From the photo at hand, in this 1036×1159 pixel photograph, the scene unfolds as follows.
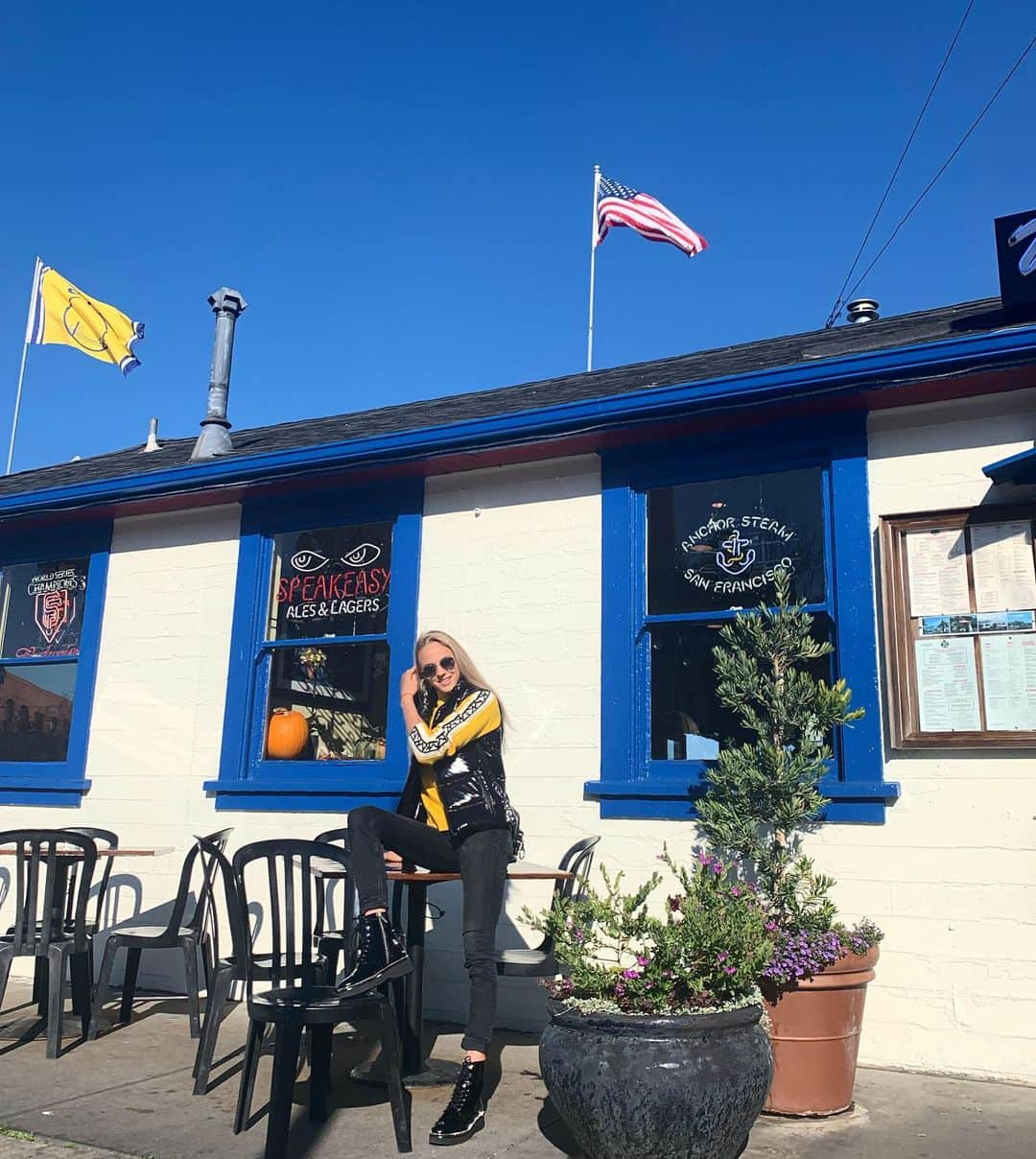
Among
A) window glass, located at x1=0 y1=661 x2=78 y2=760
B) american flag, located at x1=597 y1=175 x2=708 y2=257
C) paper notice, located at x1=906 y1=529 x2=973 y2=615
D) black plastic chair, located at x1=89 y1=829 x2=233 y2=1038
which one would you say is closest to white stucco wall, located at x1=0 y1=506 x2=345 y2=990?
window glass, located at x1=0 y1=661 x2=78 y2=760

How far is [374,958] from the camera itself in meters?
3.69

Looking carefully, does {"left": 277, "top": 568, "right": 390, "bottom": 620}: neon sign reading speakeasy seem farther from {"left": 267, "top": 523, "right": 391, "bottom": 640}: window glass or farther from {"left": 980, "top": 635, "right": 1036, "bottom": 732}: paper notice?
{"left": 980, "top": 635, "right": 1036, "bottom": 732}: paper notice

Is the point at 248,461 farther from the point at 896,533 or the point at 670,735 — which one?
the point at 896,533

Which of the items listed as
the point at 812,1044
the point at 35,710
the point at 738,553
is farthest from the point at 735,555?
the point at 35,710

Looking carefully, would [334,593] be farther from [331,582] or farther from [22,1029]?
[22,1029]

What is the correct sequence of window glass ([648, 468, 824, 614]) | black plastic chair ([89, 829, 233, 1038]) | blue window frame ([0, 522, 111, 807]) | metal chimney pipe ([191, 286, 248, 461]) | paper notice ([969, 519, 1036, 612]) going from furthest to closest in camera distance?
metal chimney pipe ([191, 286, 248, 461])
blue window frame ([0, 522, 111, 807])
window glass ([648, 468, 824, 614])
black plastic chair ([89, 829, 233, 1038])
paper notice ([969, 519, 1036, 612])

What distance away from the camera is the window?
461cm

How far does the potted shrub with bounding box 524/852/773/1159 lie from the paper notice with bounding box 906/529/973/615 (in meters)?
1.97

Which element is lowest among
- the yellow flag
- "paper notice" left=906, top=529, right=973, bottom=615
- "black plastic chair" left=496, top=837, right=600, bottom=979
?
"black plastic chair" left=496, top=837, right=600, bottom=979

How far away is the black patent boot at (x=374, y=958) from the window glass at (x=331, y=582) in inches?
110

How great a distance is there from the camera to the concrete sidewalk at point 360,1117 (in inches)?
140

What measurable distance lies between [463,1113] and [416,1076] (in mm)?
782

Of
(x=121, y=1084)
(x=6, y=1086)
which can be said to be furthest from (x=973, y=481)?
(x=6, y=1086)

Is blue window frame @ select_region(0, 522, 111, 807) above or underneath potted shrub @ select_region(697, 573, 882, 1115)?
above
